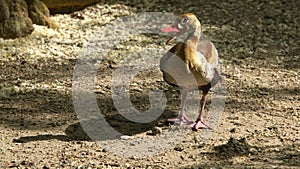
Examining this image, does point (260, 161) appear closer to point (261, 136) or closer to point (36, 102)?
point (261, 136)

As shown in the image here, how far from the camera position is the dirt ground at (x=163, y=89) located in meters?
4.72

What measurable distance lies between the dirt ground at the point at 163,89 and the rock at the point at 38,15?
6.7 inches

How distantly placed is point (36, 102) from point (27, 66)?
1.06m

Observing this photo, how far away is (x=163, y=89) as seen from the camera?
6.20 metres

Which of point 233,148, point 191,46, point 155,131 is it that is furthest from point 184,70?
point 233,148

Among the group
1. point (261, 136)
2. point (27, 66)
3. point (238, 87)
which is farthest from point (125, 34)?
point (261, 136)

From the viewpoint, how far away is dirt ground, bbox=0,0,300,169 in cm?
472

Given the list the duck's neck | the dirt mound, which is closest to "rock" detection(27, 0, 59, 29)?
the duck's neck

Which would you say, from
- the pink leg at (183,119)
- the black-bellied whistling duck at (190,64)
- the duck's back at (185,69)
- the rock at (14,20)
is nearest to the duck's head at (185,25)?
the black-bellied whistling duck at (190,64)

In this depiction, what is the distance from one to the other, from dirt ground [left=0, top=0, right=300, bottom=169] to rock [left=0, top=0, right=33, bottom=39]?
0.32 feet

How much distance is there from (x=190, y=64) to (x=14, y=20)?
3212mm

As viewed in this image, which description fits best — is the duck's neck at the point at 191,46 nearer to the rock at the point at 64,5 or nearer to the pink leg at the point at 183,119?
the pink leg at the point at 183,119

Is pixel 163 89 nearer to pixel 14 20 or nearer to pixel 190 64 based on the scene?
pixel 190 64

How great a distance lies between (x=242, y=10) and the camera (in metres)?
8.69
